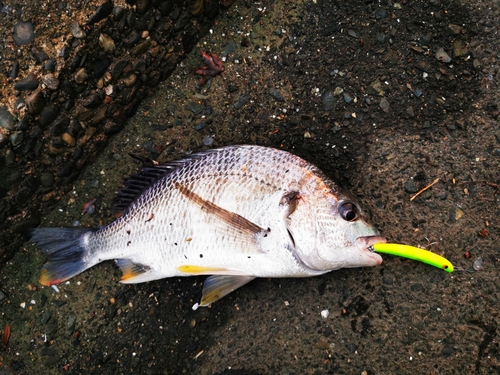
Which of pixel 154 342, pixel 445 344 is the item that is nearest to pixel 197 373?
pixel 154 342

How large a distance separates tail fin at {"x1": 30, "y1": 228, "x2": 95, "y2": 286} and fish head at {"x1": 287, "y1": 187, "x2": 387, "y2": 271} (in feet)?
4.97

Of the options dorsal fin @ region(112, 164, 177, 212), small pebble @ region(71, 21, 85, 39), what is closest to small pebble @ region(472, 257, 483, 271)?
dorsal fin @ region(112, 164, 177, 212)

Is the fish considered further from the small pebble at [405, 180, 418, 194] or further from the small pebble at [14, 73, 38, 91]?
the small pebble at [14, 73, 38, 91]

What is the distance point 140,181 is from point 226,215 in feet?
2.52

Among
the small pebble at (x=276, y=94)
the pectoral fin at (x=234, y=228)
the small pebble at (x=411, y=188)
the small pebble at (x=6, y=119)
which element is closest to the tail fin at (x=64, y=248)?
the small pebble at (x=6, y=119)

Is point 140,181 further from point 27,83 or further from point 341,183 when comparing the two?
point 341,183

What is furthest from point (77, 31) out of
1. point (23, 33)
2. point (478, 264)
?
point (478, 264)

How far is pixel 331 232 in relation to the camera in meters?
2.63

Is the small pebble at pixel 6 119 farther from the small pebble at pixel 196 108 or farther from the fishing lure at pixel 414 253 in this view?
the fishing lure at pixel 414 253

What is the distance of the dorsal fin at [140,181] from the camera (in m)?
3.07

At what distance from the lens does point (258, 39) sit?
3293 millimetres

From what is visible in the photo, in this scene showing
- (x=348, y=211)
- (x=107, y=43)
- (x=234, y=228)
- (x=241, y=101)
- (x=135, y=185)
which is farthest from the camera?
(x=241, y=101)

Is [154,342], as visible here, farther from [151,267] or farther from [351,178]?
[351,178]

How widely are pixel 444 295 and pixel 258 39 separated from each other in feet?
7.31
